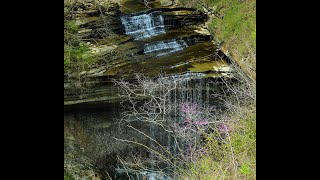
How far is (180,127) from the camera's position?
583 centimetres

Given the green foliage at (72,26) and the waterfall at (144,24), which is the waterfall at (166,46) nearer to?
the waterfall at (144,24)

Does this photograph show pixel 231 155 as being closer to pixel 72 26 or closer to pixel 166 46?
pixel 166 46

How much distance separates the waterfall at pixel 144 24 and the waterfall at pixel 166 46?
222 mm

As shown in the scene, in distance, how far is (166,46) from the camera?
6316 millimetres

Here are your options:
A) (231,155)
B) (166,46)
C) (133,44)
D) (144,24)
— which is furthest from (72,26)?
(231,155)

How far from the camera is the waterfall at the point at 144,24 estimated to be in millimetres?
6422

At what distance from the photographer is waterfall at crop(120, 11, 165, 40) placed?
6.42m

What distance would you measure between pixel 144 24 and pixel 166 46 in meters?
0.61

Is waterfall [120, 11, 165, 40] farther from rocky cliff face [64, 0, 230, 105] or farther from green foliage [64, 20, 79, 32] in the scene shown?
green foliage [64, 20, 79, 32]

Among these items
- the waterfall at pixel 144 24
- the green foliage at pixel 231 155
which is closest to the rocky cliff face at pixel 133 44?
the waterfall at pixel 144 24

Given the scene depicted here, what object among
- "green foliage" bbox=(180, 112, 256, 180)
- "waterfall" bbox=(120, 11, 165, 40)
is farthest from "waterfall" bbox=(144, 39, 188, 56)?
"green foliage" bbox=(180, 112, 256, 180)
